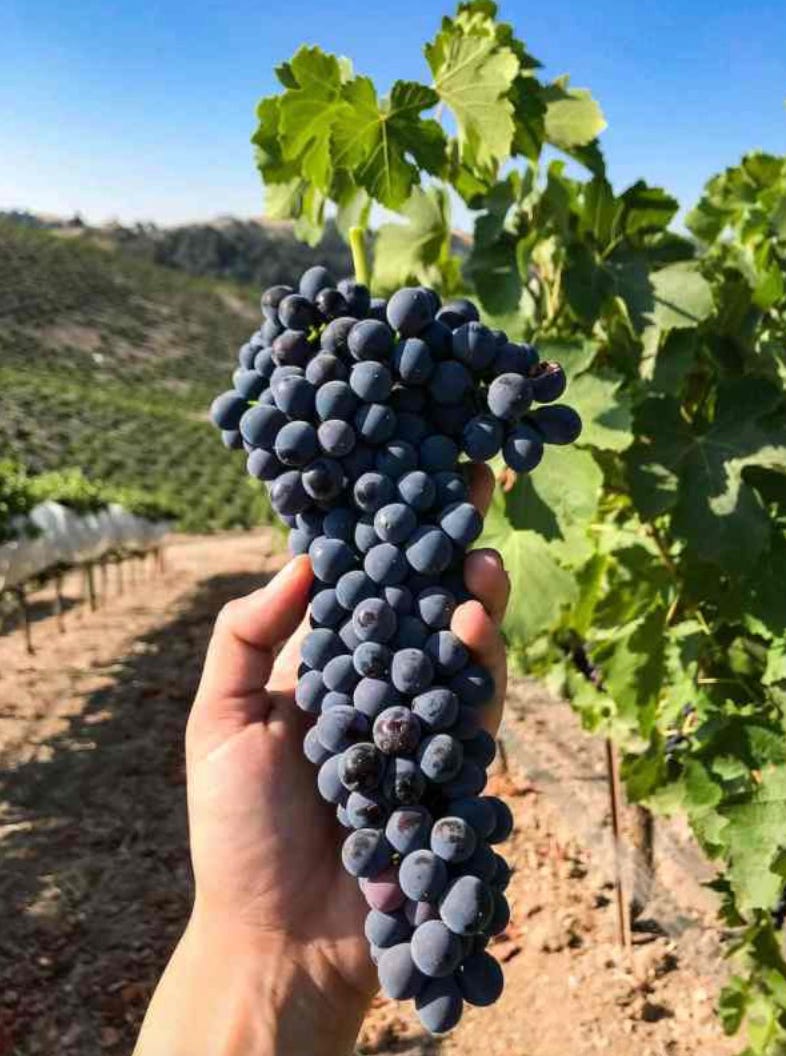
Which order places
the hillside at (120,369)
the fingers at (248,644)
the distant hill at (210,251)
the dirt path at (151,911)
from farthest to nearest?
the distant hill at (210,251)
the hillside at (120,369)
the dirt path at (151,911)
the fingers at (248,644)

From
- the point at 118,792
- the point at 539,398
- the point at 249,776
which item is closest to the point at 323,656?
the point at 249,776

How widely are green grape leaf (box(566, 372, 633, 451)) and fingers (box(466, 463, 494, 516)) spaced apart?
1.94ft

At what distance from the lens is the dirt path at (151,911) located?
3.29 meters

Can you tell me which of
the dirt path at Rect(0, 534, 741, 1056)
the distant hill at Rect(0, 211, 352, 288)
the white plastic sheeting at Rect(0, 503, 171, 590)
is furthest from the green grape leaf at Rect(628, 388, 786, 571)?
the distant hill at Rect(0, 211, 352, 288)

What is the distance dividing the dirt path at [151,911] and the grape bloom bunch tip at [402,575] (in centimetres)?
240

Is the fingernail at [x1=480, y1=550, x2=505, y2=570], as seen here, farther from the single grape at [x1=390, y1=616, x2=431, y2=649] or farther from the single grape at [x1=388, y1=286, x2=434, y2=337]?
the single grape at [x1=388, y1=286, x2=434, y2=337]

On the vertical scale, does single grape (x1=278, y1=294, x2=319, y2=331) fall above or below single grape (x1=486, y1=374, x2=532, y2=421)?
above

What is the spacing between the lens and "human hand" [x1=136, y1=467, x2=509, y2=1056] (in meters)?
1.45

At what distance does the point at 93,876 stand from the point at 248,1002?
415 centimetres

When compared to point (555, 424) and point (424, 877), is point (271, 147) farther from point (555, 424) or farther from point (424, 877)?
point (424, 877)

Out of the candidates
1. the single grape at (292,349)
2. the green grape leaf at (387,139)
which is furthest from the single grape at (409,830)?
the green grape leaf at (387,139)

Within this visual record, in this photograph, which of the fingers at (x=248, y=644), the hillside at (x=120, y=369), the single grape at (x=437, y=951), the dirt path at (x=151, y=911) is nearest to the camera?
the single grape at (x=437, y=951)

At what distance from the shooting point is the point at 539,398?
128 centimetres

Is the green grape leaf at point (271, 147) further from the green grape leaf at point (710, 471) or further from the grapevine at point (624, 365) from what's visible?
the green grape leaf at point (710, 471)
